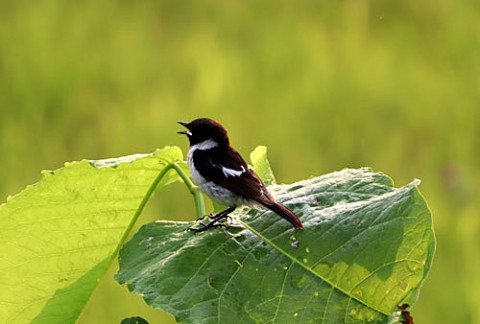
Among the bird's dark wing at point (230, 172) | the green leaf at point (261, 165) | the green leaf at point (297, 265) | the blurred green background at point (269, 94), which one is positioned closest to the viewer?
the green leaf at point (297, 265)

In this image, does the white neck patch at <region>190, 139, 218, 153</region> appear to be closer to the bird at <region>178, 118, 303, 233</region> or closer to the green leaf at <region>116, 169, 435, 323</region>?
the bird at <region>178, 118, 303, 233</region>

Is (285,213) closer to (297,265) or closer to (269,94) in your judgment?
(297,265)

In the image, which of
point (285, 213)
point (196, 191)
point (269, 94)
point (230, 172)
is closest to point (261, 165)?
point (230, 172)

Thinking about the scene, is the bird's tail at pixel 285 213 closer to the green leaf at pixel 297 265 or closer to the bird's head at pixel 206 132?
the green leaf at pixel 297 265

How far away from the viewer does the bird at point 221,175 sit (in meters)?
0.94

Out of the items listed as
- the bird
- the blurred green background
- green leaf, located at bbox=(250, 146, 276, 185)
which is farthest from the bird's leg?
the blurred green background

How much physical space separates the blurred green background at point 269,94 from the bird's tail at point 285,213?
8.37 ft

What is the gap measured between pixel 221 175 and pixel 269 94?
3.83 m

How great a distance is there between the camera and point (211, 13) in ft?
20.0

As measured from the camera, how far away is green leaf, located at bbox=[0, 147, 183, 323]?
86 centimetres

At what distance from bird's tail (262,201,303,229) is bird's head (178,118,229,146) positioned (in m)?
0.27

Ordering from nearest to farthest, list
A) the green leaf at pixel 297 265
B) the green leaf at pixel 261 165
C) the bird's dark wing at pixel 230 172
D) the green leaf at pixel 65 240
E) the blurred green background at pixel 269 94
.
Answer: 1. the green leaf at pixel 297 265
2. the green leaf at pixel 65 240
3. the bird's dark wing at pixel 230 172
4. the green leaf at pixel 261 165
5. the blurred green background at pixel 269 94

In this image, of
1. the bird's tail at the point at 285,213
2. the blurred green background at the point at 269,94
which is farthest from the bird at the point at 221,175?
the blurred green background at the point at 269,94

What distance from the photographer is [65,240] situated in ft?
2.88
